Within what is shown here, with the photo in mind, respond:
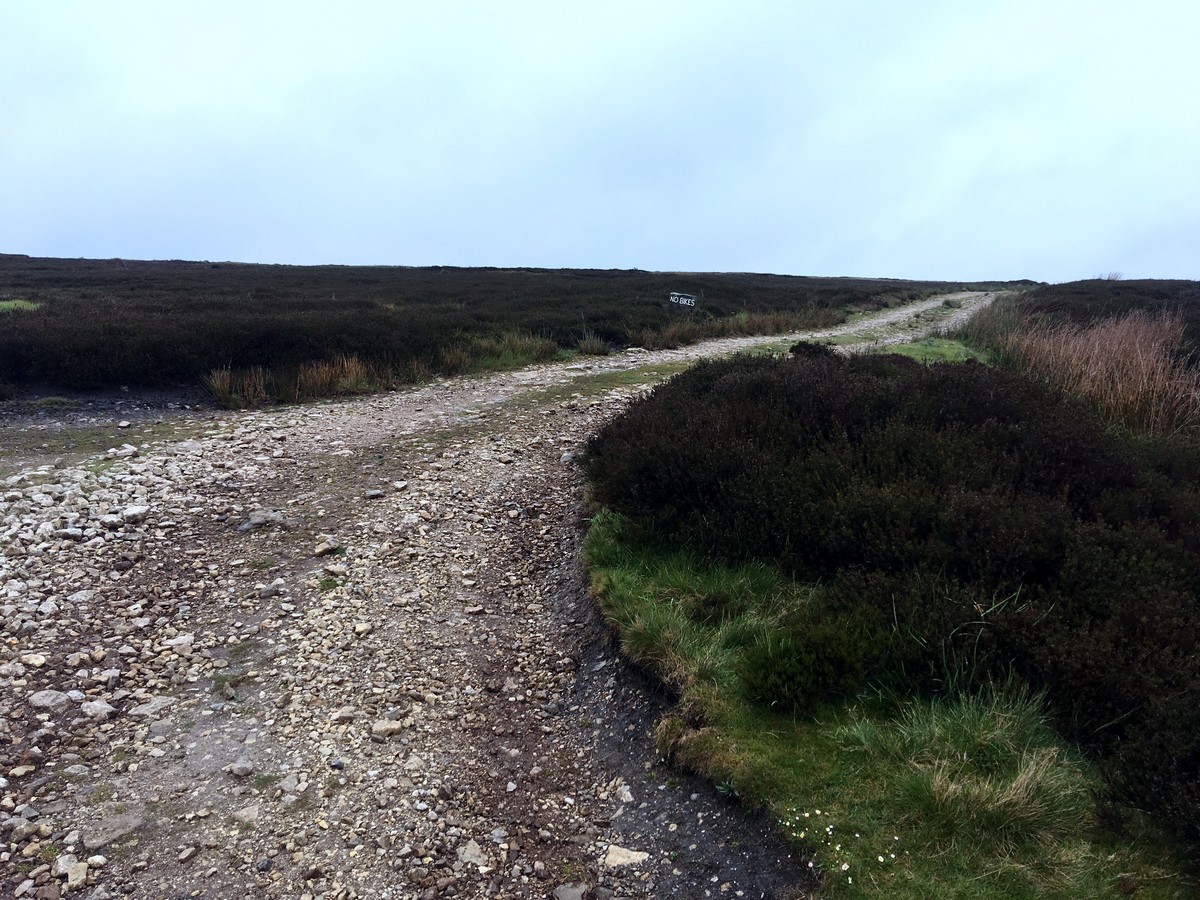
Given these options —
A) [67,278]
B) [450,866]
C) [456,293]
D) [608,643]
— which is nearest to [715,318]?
[456,293]

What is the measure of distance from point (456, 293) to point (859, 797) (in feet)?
116

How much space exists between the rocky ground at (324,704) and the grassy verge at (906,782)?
21 centimetres

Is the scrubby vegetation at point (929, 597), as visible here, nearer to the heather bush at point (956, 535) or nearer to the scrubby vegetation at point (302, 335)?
the heather bush at point (956, 535)

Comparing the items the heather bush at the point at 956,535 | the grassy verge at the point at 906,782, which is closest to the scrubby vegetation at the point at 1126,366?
the heather bush at the point at 956,535

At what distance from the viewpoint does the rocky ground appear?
3.12 m

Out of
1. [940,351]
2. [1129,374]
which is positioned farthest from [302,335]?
[1129,374]

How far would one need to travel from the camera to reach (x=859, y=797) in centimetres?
303

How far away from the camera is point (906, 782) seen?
118 inches

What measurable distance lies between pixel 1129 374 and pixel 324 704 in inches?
393

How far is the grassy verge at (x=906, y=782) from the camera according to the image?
2607 millimetres

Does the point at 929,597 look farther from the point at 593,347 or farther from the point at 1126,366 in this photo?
the point at 593,347

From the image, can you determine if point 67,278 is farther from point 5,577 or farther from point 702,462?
point 702,462

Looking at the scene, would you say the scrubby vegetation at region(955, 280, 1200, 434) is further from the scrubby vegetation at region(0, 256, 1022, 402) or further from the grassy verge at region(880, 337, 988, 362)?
the scrubby vegetation at region(0, 256, 1022, 402)

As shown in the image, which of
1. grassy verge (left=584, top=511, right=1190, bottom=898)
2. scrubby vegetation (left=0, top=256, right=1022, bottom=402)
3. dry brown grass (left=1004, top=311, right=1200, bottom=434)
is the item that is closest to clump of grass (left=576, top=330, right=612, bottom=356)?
scrubby vegetation (left=0, top=256, right=1022, bottom=402)
